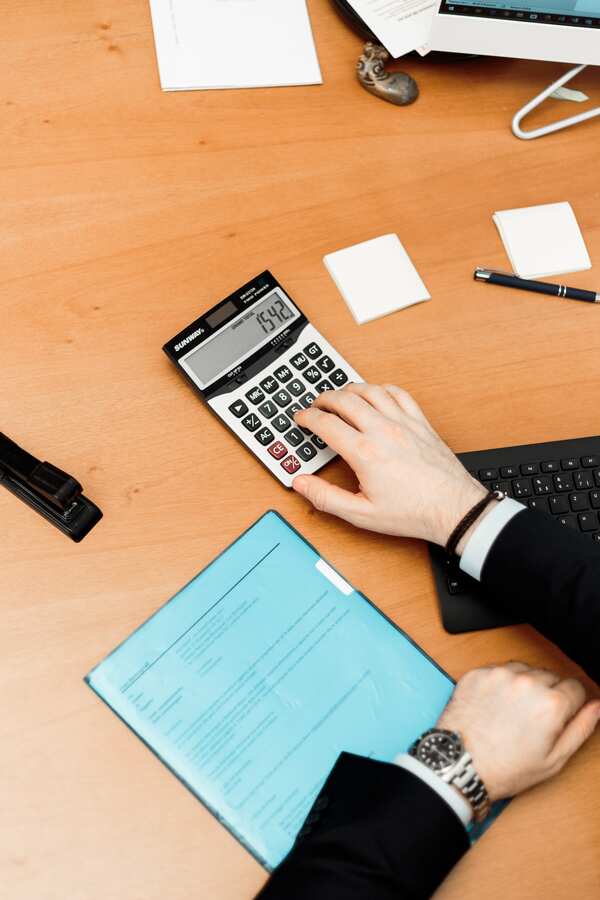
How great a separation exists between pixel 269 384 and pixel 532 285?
31cm

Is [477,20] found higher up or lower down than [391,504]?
higher up

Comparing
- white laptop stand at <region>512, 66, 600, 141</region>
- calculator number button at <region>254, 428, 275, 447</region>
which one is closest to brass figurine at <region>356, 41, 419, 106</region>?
white laptop stand at <region>512, 66, 600, 141</region>

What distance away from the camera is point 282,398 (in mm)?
762

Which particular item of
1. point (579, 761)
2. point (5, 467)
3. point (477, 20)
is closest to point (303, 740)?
point (579, 761)

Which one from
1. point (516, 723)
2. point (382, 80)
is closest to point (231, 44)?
point (382, 80)

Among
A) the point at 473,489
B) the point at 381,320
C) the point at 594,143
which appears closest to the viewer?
the point at 473,489

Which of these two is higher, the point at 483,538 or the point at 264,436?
the point at 264,436

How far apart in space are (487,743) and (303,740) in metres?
0.15

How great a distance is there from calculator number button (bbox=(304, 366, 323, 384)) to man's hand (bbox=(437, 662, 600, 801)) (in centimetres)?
31

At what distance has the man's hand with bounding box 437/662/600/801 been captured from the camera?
24.7 inches

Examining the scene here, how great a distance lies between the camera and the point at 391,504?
707 mm

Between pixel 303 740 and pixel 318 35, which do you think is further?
pixel 318 35

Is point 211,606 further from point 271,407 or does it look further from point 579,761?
point 579,761

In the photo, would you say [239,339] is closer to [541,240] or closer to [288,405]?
[288,405]
